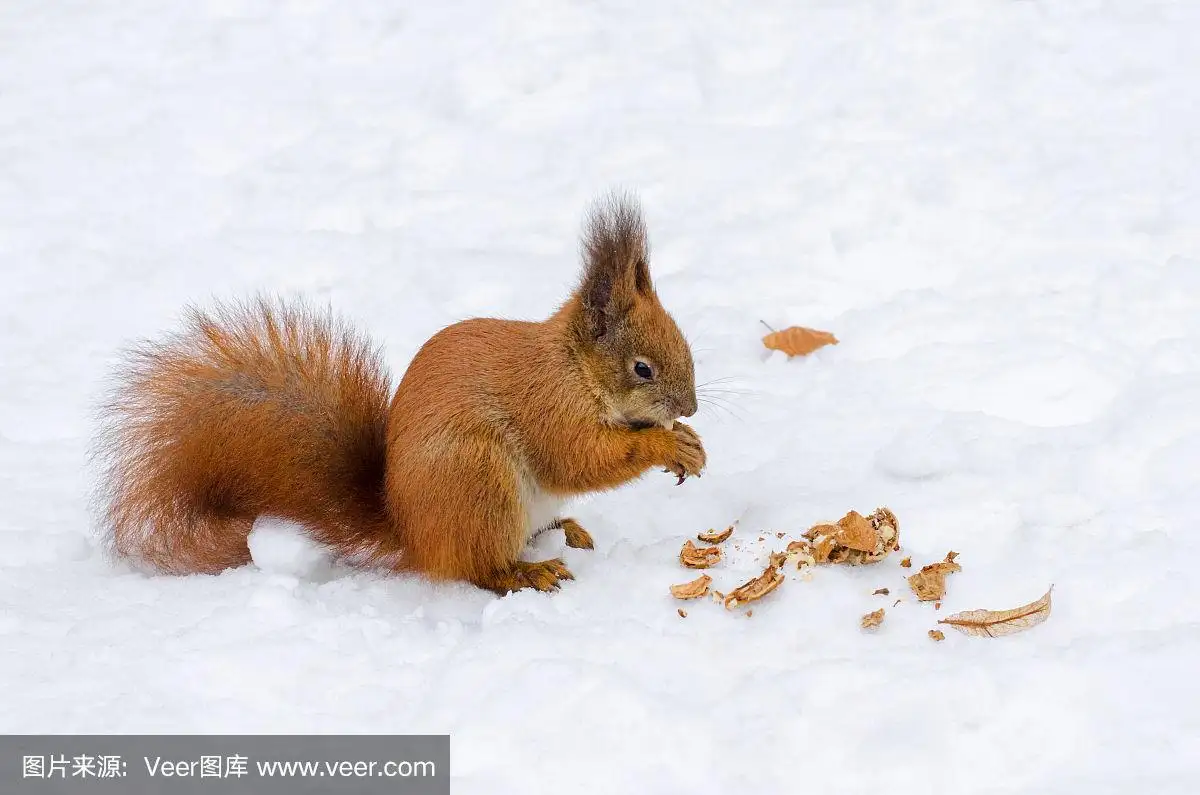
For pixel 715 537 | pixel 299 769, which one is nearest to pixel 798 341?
pixel 715 537

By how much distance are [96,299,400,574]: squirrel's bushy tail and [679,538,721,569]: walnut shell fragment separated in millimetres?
628

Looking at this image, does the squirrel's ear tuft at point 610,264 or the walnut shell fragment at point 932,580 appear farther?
the squirrel's ear tuft at point 610,264

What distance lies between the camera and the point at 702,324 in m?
3.88

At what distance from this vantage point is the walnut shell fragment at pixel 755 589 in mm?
2416

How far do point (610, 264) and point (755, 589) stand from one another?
0.76 m

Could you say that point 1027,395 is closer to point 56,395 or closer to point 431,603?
point 431,603

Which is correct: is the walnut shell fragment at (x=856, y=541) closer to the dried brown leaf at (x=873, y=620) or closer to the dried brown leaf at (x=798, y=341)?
the dried brown leaf at (x=873, y=620)

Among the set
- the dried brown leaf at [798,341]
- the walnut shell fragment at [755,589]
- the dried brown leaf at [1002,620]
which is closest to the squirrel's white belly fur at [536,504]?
the walnut shell fragment at [755,589]

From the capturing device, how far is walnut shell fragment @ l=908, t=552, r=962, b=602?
237 cm

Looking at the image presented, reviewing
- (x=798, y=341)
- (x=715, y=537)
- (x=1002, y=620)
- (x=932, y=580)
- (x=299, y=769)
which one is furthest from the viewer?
(x=798, y=341)

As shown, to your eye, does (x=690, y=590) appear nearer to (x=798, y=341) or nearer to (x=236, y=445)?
(x=236, y=445)

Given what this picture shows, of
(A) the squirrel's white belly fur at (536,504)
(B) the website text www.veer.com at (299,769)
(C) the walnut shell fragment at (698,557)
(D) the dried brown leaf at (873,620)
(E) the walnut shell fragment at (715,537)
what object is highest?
(A) the squirrel's white belly fur at (536,504)

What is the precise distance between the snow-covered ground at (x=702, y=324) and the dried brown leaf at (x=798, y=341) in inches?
1.6

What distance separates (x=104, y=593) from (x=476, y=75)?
120 inches
